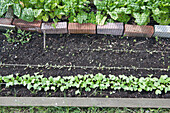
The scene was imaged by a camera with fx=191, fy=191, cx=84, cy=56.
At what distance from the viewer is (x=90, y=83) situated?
2.54 metres

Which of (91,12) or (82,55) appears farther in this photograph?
(91,12)

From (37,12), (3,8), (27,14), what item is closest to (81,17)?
(37,12)

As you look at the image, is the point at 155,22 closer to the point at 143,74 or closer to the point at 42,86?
the point at 143,74

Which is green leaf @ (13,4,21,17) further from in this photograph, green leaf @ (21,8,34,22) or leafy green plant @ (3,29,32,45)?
leafy green plant @ (3,29,32,45)

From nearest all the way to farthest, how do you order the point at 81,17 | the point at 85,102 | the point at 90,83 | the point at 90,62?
1. the point at 85,102
2. the point at 90,83
3. the point at 90,62
4. the point at 81,17

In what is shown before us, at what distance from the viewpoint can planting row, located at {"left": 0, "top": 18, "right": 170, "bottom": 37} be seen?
2.94m

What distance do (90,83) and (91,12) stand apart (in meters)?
1.15

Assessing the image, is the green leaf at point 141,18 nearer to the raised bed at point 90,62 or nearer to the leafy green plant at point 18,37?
the raised bed at point 90,62

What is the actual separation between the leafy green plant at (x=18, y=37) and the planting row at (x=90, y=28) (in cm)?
9

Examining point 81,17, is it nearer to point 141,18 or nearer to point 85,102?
point 141,18

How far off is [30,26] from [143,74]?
6.05 feet

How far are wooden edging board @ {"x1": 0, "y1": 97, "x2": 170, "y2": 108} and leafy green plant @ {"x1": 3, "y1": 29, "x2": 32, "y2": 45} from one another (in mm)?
942

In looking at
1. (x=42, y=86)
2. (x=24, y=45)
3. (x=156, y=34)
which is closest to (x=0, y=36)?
(x=24, y=45)

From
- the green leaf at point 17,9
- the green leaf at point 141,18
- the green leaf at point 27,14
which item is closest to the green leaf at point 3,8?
the green leaf at point 17,9
